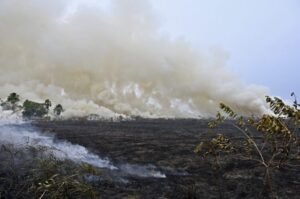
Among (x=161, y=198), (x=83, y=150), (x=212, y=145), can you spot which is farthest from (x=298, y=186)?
(x=83, y=150)

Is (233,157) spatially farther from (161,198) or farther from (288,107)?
(288,107)

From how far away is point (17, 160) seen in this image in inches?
1310

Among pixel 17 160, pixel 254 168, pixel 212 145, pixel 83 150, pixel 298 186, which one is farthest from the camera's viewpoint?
A: pixel 83 150

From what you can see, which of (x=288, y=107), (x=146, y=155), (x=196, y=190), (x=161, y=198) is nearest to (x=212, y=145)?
(x=288, y=107)

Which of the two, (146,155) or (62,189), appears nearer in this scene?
(62,189)

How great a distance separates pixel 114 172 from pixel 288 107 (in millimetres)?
23780

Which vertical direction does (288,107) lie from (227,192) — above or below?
above

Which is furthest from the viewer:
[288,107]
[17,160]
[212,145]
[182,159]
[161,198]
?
[182,159]

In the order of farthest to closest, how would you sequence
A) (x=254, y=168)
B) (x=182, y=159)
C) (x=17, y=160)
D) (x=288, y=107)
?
(x=182, y=159) → (x=254, y=168) → (x=17, y=160) → (x=288, y=107)

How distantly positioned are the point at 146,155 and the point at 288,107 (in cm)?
3544

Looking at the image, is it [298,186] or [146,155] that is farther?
[146,155]

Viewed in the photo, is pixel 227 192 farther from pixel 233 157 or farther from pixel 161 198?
pixel 233 157

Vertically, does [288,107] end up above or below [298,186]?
above

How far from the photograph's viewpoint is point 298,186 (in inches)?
1222
